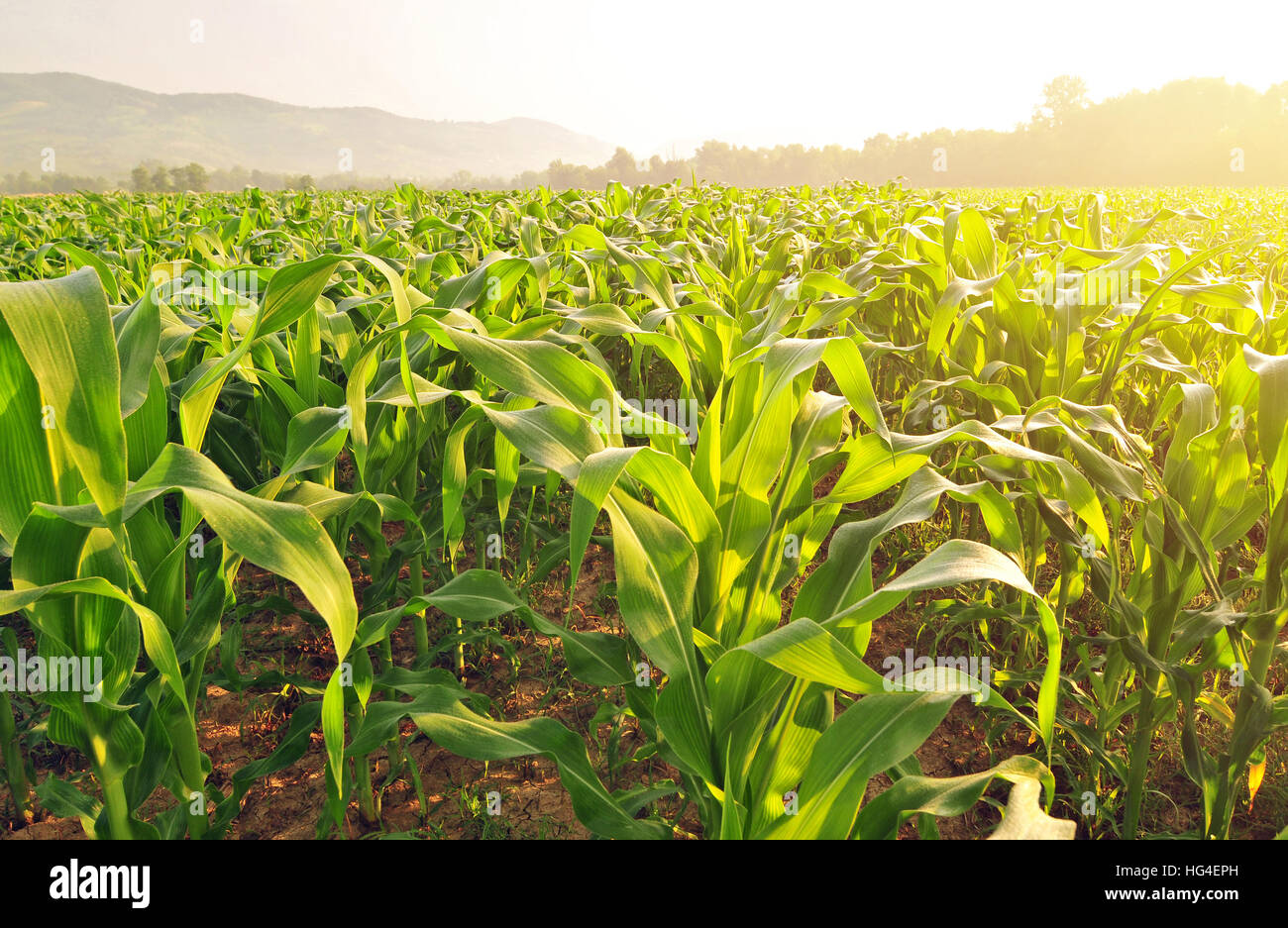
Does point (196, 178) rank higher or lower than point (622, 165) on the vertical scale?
Answer: lower

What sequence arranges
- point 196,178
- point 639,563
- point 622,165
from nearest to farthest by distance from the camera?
point 639,563, point 196,178, point 622,165

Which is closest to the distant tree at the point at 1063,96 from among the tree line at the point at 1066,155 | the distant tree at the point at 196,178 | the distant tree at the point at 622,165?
the tree line at the point at 1066,155

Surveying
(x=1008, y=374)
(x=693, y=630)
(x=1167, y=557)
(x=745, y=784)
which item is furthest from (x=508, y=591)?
(x=1008, y=374)

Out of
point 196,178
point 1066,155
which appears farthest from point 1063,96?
point 196,178

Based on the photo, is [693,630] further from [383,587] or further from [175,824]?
[175,824]

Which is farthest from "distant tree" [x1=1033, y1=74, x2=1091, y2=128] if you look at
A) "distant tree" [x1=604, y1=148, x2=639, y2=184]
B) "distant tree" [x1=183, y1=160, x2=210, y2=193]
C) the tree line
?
"distant tree" [x1=183, y1=160, x2=210, y2=193]

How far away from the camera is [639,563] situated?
3.37 ft

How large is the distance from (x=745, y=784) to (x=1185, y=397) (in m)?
1.22

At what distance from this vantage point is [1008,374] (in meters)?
2.42

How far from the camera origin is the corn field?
36.9 inches
